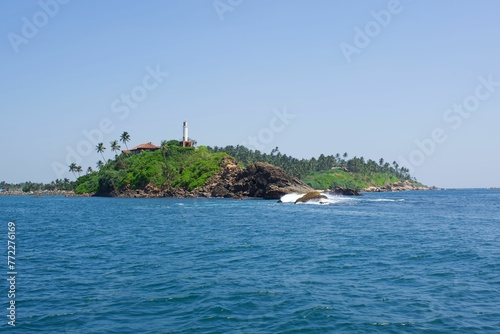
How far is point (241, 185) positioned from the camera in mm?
157750

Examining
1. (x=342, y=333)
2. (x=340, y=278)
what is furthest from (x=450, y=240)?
(x=342, y=333)

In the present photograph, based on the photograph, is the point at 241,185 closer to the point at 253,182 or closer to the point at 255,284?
the point at 253,182

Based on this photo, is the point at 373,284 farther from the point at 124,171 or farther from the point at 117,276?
the point at 124,171

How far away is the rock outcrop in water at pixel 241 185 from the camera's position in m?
145

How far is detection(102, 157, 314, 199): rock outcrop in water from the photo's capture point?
145375 millimetres

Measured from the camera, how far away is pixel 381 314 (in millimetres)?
19188

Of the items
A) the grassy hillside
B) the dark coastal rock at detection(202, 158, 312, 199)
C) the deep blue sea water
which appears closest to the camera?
the deep blue sea water

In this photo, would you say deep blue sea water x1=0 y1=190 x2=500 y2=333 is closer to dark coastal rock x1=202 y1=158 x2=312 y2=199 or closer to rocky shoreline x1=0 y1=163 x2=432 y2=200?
dark coastal rock x1=202 y1=158 x2=312 y2=199

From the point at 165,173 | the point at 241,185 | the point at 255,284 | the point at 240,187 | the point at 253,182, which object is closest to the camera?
the point at 255,284

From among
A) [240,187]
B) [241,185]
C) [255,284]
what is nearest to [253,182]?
[241,185]

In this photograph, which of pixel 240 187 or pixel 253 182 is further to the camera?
pixel 240 187

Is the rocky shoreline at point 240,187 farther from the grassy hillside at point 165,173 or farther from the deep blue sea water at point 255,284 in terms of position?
the deep blue sea water at point 255,284

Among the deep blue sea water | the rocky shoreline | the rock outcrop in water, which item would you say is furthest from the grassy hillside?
the deep blue sea water

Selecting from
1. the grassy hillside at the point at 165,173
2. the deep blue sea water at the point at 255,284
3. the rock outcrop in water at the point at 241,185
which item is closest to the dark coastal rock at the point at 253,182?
the rock outcrop in water at the point at 241,185
